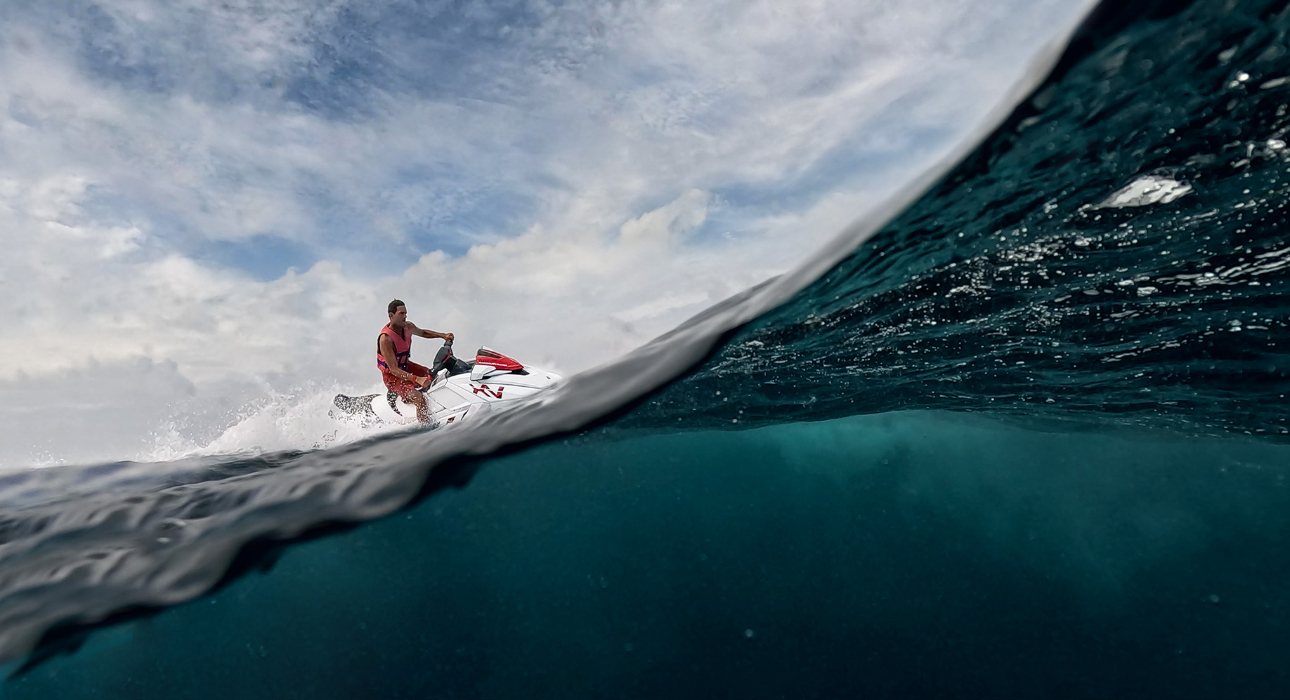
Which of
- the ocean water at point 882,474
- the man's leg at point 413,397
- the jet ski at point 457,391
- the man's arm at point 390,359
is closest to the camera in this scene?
the ocean water at point 882,474

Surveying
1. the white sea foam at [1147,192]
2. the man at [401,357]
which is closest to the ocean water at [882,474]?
the white sea foam at [1147,192]

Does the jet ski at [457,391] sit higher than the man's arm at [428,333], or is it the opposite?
the man's arm at [428,333]

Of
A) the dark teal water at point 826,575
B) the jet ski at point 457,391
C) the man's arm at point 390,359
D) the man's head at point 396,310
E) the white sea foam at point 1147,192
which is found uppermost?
the man's head at point 396,310

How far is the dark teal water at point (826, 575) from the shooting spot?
2020 centimetres

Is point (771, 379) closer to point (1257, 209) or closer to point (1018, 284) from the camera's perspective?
point (1018, 284)

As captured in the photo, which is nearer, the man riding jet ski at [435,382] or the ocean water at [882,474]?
the ocean water at [882,474]

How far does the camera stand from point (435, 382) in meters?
9.34

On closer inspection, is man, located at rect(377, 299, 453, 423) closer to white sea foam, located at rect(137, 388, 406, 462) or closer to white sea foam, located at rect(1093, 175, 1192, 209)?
white sea foam, located at rect(137, 388, 406, 462)

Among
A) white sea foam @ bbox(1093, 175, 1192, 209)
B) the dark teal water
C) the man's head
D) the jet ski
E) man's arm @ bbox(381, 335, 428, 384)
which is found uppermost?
the man's head

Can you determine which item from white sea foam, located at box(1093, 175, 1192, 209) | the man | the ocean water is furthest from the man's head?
white sea foam, located at box(1093, 175, 1192, 209)

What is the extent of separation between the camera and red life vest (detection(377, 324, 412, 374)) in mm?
9125

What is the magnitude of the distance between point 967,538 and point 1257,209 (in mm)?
38562

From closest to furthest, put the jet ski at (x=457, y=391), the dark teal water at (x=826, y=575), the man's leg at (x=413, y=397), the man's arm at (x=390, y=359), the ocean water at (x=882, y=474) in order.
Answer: the ocean water at (x=882, y=474) → the jet ski at (x=457, y=391) → the man's leg at (x=413, y=397) → the man's arm at (x=390, y=359) → the dark teal water at (x=826, y=575)

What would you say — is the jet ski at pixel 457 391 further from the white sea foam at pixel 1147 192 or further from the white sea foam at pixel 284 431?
the white sea foam at pixel 1147 192
